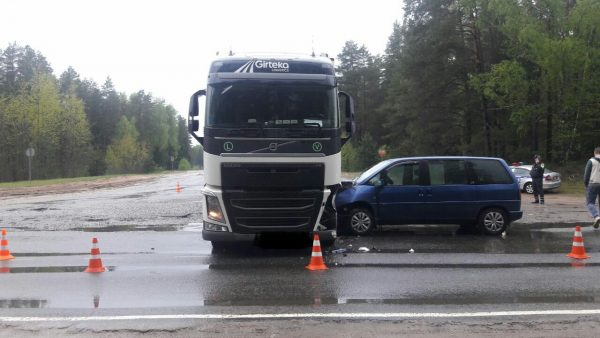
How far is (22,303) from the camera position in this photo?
21.9 ft

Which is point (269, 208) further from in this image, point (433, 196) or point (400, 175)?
point (433, 196)

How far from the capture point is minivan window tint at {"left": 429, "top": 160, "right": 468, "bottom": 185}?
1195 centimetres

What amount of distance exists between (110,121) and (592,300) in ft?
358

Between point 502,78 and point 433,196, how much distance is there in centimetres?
2787

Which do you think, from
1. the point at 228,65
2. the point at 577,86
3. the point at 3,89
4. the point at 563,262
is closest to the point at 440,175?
the point at 563,262

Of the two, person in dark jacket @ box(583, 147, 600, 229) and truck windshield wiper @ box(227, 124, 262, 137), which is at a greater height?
truck windshield wiper @ box(227, 124, 262, 137)

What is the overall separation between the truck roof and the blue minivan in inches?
139

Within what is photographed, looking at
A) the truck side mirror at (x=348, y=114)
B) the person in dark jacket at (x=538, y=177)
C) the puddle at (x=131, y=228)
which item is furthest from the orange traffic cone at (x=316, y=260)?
the person in dark jacket at (x=538, y=177)

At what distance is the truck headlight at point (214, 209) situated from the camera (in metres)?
9.04

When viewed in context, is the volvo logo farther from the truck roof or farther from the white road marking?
the white road marking

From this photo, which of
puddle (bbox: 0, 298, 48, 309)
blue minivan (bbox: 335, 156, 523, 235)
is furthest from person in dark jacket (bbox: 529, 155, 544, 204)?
puddle (bbox: 0, 298, 48, 309)

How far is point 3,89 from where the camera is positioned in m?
81.9

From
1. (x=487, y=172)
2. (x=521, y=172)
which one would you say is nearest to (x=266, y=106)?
(x=487, y=172)

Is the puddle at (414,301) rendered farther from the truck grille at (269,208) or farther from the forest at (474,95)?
the forest at (474,95)
